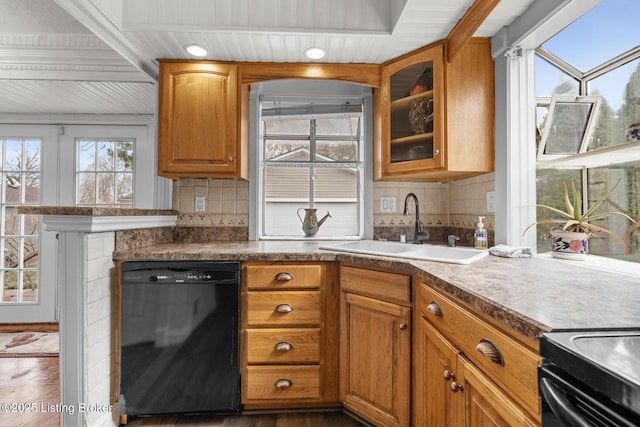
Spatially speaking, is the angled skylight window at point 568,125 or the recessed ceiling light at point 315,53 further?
the recessed ceiling light at point 315,53

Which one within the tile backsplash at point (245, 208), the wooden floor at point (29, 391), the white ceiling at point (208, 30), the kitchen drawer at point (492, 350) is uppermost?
the white ceiling at point (208, 30)

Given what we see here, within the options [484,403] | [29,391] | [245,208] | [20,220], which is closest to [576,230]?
[484,403]

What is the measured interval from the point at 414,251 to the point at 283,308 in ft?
2.80

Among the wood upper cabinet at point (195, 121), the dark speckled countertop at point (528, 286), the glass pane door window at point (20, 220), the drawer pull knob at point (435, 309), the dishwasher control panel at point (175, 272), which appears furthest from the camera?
the glass pane door window at point (20, 220)

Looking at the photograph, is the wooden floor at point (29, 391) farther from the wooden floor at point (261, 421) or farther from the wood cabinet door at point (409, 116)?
the wood cabinet door at point (409, 116)

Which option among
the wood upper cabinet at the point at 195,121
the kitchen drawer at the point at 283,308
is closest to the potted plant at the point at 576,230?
the kitchen drawer at the point at 283,308

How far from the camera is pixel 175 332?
5.50ft

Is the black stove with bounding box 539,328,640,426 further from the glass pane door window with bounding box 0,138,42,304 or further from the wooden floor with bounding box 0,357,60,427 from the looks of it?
the glass pane door window with bounding box 0,138,42,304

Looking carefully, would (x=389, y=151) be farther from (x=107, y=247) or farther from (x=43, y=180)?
(x=43, y=180)

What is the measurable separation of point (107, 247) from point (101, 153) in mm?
2032

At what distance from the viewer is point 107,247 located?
168 centimetres

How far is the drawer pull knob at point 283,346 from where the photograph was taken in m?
1.72

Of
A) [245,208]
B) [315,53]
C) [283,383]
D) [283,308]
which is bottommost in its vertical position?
[283,383]

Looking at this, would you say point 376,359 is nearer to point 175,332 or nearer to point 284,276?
point 284,276
